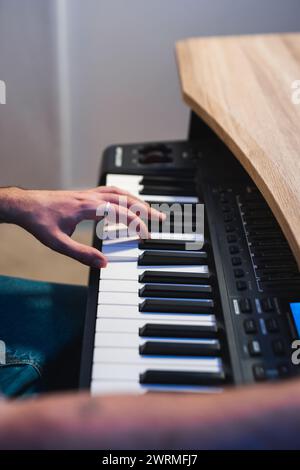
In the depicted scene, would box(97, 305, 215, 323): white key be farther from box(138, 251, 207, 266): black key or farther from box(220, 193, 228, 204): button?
box(220, 193, 228, 204): button

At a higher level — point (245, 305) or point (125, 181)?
point (125, 181)

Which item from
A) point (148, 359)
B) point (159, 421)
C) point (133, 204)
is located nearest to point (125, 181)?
point (133, 204)

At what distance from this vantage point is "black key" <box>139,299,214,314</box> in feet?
2.75

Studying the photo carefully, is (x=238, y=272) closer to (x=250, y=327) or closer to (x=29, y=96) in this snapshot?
(x=250, y=327)

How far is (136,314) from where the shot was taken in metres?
0.83

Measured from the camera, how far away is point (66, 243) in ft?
3.00

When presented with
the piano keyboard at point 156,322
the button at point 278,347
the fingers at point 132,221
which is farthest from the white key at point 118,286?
the button at point 278,347

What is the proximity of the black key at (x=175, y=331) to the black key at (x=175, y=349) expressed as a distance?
0.07ft

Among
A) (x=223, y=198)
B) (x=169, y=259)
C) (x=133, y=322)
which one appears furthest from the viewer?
(x=223, y=198)

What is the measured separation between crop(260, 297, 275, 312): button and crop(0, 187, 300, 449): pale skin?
0.30m

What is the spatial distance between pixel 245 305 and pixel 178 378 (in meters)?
0.15

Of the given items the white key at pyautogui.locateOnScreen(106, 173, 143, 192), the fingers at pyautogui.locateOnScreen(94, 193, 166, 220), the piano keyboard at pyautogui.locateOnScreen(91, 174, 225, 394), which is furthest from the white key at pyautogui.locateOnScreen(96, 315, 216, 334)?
the white key at pyautogui.locateOnScreen(106, 173, 143, 192)
